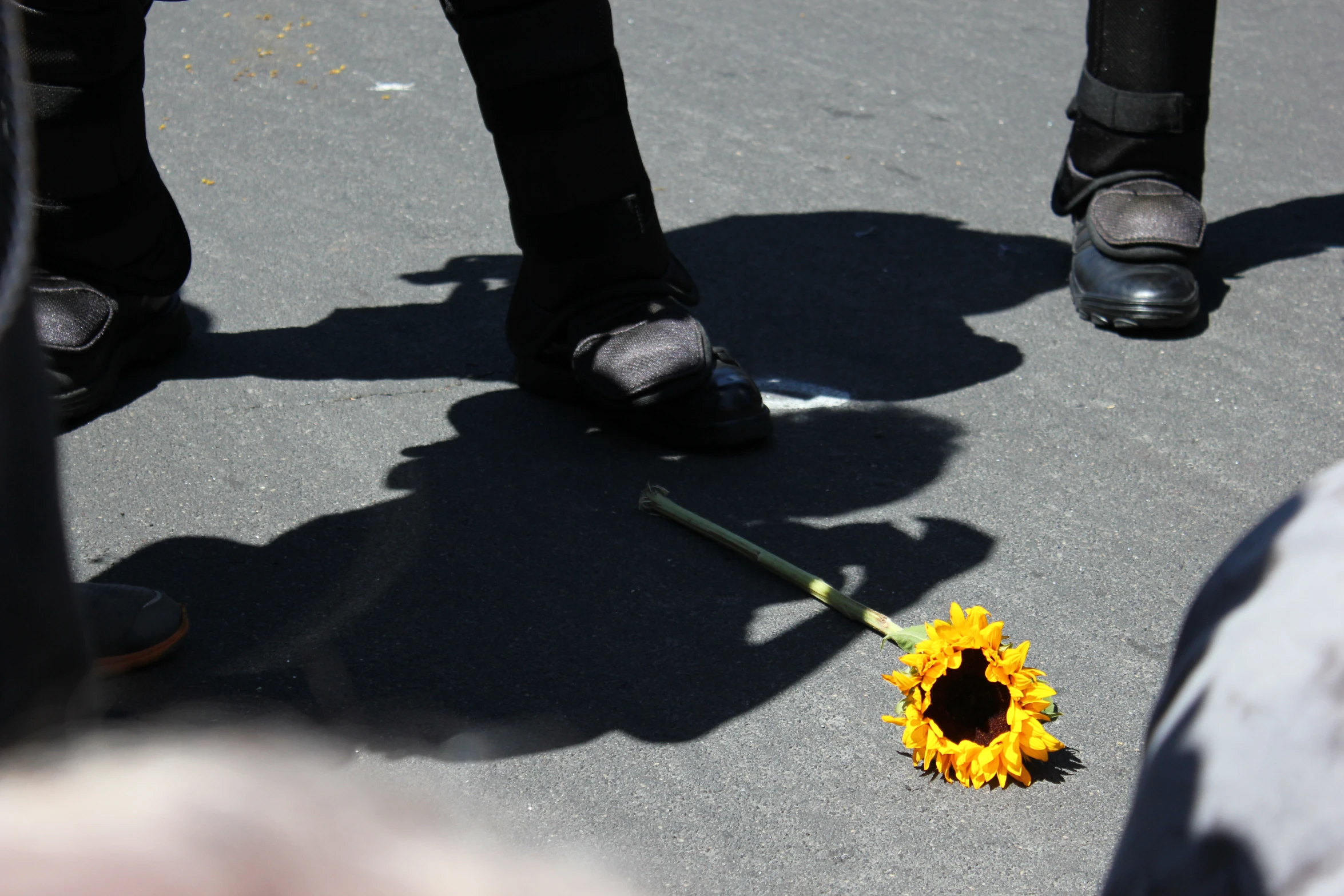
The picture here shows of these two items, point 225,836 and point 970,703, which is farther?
point 970,703

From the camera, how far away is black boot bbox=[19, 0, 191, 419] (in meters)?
2.06

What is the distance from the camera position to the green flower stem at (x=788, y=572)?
5.39 ft

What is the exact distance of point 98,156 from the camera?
215 centimetres

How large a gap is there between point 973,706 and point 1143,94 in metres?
1.73

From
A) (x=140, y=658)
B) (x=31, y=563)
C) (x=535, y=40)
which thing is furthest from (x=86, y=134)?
(x=31, y=563)

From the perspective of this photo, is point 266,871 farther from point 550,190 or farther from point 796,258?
A: point 796,258

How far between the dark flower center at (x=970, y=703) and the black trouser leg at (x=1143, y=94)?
5.47 feet

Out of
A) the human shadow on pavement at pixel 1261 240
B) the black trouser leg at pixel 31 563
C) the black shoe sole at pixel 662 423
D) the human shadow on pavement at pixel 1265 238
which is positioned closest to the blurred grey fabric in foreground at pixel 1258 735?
the black trouser leg at pixel 31 563

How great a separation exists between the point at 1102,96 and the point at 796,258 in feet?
2.51

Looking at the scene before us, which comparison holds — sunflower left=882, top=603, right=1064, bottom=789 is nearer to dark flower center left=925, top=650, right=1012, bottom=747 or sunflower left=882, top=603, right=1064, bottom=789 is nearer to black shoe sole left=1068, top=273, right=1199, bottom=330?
dark flower center left=925, top=650, right=1012, bottom=747

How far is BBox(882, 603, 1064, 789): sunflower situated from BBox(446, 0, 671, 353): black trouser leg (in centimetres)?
101

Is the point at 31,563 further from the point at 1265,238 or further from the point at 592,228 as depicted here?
the point at 1265,238

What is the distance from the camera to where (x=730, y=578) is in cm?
183

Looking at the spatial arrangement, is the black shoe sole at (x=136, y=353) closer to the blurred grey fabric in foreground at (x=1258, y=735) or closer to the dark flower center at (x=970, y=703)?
the dark flower center at (x=970, y=703)
